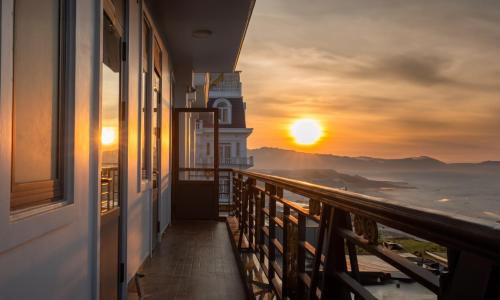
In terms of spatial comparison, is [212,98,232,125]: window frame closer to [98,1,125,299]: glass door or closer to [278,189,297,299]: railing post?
[98,1,125,299]: glass door

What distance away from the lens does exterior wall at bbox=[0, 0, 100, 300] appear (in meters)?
1.12

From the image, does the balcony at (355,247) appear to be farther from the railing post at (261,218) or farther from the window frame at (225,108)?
the window frame at (225,108)

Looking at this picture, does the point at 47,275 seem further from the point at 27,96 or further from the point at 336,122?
the point at 336,122

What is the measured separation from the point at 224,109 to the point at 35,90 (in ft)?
59.2

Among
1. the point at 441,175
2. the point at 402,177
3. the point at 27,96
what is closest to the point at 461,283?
the point at 27,96

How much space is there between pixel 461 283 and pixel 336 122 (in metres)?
28.6

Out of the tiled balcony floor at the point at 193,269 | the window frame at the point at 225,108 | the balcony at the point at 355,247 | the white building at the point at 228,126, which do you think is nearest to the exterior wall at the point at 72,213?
the tiled balcony floor at the point at 193,269

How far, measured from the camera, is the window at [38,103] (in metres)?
1.24

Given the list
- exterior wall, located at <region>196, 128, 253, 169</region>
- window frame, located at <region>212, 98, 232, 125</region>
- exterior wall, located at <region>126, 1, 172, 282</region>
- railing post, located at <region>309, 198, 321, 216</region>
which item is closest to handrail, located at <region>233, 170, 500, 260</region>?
railing post, located at <region>309, 198, 321, 216</region>

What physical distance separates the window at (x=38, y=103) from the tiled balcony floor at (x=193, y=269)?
170 cm

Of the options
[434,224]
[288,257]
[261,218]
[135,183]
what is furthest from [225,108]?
Result: [434,224]

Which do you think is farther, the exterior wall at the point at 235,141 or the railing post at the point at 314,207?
the exterior wall at the point at 235,141

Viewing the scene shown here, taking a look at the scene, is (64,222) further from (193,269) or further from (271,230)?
(193,269)

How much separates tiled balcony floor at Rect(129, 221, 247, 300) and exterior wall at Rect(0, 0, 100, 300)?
115 centimetres
